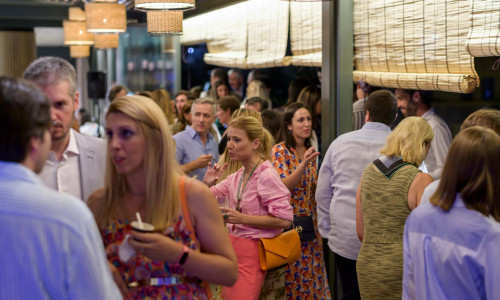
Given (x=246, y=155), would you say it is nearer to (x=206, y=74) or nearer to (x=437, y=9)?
(x=437, y=9)

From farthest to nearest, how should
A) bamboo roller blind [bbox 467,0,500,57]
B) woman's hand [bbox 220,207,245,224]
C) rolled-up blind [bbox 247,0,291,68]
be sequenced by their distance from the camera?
rolled-up blind [bbox 247,0,291,68]
bamboo roller blind [bbox 467,0,500,57]
woman's hand [bbox 220,207,245,224]

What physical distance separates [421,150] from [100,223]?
2.07 m

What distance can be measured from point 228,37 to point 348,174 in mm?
4896

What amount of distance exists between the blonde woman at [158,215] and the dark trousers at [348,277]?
7.85 ft

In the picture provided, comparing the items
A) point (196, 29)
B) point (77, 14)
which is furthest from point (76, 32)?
point (196, 29)

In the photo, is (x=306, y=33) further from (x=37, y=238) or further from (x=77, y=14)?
(x=37, y=238)

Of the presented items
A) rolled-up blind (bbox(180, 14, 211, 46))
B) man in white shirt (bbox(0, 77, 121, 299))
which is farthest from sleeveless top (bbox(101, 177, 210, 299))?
rolled-up blind (bbox(180, 14, 211, 46))

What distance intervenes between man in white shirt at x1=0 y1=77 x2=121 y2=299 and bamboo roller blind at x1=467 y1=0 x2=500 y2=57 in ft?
10.3

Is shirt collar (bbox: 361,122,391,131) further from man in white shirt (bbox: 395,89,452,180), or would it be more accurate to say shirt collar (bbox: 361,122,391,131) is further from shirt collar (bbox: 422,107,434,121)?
shirt collar (bbox: 422,107,434,121)

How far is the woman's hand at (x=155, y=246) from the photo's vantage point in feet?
6.74

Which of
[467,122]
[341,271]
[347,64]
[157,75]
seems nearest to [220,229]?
[467,122]

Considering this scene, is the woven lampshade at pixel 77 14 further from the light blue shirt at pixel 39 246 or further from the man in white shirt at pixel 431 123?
the light blue shirt at pixel 39 246

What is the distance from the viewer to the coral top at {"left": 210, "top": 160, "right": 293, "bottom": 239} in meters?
4.00

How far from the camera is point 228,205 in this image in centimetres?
421
